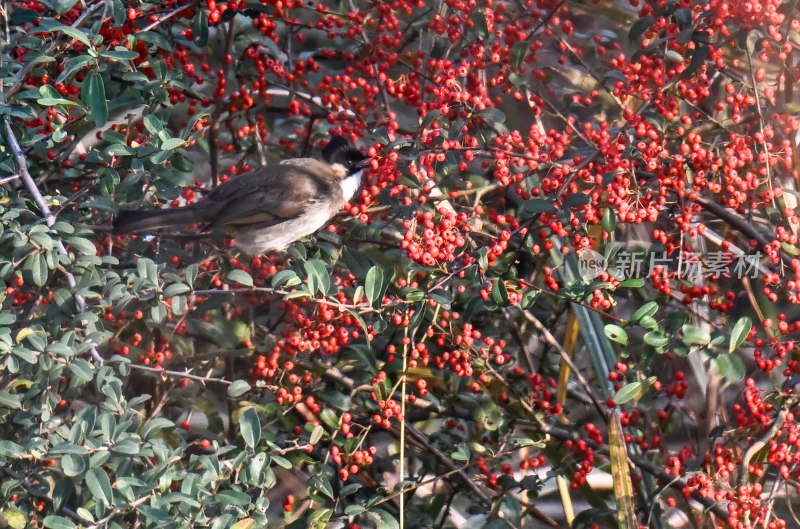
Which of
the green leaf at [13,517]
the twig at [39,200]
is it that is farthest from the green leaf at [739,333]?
the green leaf at [13,517]

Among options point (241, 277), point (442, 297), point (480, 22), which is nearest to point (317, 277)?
point (241, 277)

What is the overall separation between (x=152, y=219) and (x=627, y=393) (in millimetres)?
1612

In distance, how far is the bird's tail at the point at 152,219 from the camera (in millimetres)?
3395

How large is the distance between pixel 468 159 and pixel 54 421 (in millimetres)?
1399

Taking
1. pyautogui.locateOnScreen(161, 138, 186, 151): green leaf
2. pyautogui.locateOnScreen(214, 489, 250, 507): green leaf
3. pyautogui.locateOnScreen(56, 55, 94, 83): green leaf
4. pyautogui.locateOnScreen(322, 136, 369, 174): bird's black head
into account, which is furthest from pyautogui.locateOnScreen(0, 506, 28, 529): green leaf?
pyautogui.locateOnScreen(322, 136, 369, 174): bird's black head

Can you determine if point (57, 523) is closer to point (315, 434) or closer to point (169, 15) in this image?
point (315, 434)

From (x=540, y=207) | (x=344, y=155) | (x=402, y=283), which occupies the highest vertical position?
(x=540, y=207)

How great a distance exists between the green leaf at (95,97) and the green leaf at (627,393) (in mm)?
1610

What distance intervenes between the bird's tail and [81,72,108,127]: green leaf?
1.60 ft

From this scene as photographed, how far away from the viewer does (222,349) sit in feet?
12.4

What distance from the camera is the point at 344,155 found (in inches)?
165

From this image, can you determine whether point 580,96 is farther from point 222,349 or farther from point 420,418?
point 222,349

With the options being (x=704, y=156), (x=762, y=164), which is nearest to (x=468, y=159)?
(x=704, y=156)

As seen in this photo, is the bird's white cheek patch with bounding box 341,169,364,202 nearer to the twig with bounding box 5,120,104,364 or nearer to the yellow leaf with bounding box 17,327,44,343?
the twig with bounding box 5,120,104,364
